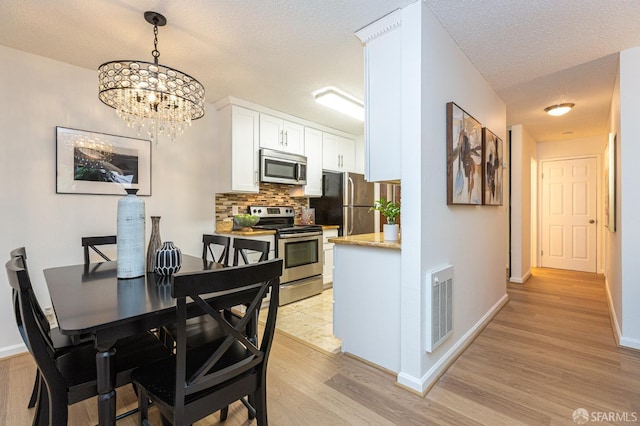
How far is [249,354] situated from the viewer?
1401mm

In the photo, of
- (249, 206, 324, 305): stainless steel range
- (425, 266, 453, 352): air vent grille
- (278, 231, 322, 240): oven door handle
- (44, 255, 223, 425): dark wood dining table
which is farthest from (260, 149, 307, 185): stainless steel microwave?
(425, 266, 453, 352): air vent grille

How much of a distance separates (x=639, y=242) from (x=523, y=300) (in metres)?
1.61

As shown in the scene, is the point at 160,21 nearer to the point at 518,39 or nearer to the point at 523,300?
the point at 518,39

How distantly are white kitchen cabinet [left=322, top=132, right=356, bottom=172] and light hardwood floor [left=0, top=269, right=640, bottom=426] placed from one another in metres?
2.85

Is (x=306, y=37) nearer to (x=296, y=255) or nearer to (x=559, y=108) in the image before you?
(x=296, y=255)

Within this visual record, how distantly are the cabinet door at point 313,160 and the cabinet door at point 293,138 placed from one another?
82mm

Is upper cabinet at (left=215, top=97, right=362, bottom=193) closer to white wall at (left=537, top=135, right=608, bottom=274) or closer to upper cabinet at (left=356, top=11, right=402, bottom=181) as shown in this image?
upper cabinet at (left=356, top=11, right=402, bottom=181)

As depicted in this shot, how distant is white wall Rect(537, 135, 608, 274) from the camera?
16.8ft

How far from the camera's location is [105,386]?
1.16 meters

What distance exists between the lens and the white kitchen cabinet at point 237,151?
3574 mm

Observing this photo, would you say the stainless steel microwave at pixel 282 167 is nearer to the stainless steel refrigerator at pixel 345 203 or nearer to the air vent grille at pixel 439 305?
the stainless steel refrigerator at pixel 345 203

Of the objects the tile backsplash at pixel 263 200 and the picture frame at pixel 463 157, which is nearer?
the picture frame at pixel 463 157

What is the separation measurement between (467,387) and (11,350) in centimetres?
340

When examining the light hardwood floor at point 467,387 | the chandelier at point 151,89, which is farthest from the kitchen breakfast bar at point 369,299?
the chandelier at point 151,89
